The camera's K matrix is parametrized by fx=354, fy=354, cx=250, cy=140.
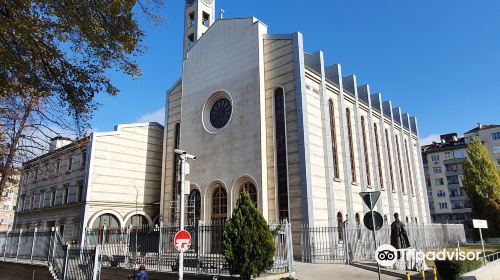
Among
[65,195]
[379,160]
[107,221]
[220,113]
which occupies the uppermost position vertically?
[220,113]

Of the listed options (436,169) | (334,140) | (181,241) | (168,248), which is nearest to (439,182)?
(436,169)

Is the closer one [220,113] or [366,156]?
[220,113]

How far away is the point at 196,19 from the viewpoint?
1430 inches

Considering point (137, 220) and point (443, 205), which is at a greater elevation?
point (443, 205)

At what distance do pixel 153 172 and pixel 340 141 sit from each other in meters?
17.0

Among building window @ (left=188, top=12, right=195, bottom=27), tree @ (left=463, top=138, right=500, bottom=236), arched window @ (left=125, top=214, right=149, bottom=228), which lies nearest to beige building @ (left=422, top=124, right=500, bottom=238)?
tree @ (left=463, top=138, right=500, bottom=236)

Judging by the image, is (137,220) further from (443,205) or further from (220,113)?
(443,205)

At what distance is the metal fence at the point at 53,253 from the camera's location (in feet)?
49.5

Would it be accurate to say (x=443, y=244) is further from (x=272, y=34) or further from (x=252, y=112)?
(x=272, y=34)

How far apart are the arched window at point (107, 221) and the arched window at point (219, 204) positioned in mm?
9262

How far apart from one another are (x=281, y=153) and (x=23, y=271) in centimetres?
1553

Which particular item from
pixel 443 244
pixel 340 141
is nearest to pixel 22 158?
pixel 340 141

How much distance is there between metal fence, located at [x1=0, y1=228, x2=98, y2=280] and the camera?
49.5 feet

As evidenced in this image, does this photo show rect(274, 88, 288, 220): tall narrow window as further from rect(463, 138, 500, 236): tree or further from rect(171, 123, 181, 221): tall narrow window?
rect(463, 138, 500, 236): tree
